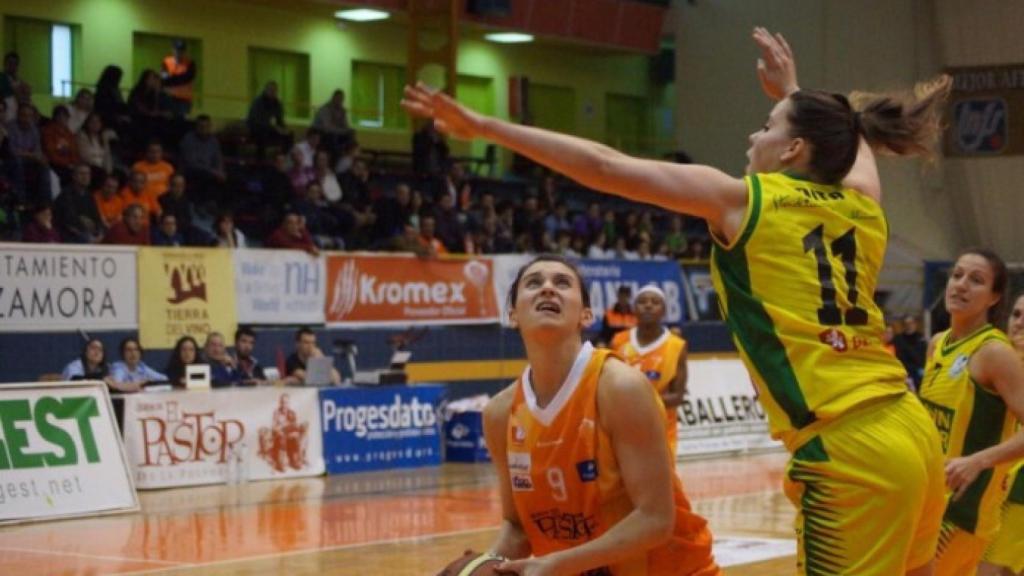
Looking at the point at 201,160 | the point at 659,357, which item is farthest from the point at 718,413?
the point at 659,357

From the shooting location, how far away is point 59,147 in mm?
17703

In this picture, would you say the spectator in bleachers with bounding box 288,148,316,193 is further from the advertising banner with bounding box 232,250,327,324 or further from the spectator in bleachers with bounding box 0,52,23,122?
the spectator in bleachers with bounding box 0,52,23,122

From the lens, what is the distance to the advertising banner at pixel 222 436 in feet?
45.3

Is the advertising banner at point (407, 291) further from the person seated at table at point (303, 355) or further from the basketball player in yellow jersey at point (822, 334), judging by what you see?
the basketball player in yellow jersey at point (822, 334)

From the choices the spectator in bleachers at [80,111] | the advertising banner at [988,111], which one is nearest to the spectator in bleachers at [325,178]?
the spectator in bleachers at [80,111]

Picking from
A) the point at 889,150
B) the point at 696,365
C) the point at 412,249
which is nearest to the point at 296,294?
the point at 412,249

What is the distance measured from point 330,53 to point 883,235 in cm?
2363

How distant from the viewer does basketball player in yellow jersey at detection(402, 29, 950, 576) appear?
3.67 meters

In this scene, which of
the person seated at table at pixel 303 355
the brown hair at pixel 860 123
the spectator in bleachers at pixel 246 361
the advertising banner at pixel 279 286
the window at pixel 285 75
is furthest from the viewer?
the window at pixel 285 75

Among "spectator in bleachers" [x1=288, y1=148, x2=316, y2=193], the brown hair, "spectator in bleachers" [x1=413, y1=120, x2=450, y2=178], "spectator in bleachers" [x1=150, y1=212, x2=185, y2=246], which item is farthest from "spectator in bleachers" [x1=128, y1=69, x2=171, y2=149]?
the brown hair

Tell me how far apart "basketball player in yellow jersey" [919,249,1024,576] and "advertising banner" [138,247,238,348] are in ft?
33.9

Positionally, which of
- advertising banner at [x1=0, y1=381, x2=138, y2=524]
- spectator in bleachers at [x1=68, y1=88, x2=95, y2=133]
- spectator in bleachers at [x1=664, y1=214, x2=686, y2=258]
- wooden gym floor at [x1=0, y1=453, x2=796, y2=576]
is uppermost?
spectator in bleachers at [x1=68, y1=88, x2=95, y2=133]

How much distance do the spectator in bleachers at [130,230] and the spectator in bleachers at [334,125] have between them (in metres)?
5.80

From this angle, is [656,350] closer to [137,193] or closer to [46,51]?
[137,193]
